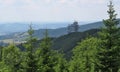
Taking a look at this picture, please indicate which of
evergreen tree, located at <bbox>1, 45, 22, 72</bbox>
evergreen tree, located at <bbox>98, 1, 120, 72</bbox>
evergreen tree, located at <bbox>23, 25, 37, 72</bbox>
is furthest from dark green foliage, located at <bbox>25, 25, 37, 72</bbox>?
evergreen tree, located at <bbox>1, 45, 22, 72</bbox>

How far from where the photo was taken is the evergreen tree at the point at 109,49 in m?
41.4

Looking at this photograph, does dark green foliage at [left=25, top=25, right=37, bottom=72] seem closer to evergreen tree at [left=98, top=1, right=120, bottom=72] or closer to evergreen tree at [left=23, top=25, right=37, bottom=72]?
evergreen tree at [left=23, top=25, right=37, bottom=72]

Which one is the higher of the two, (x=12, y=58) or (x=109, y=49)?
(x=109, y=49)

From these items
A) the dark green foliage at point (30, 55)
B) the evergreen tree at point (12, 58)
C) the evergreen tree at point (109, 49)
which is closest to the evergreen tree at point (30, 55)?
the dark green foliage at point (30, 55)

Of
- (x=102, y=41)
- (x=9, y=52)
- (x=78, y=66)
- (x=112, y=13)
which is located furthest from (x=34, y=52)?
(x=9, y=52)

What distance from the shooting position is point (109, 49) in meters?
41.4

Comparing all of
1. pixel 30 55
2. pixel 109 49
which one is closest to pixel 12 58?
pixel 30 55

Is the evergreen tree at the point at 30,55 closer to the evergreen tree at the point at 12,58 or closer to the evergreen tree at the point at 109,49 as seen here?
the evergreen tree at the point at 109,49

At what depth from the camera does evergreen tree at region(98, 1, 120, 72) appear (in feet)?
136

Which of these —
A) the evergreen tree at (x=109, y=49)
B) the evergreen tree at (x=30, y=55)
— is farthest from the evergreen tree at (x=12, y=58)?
Result: the evergreen tree at (x=109, y=49)

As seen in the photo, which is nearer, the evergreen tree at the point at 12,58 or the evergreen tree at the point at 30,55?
the evergreen tree at the point at 30,55

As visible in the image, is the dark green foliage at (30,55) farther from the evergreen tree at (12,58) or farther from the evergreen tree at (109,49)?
the evergreen tree at (12,58)

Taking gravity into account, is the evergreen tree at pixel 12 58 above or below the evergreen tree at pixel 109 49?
below

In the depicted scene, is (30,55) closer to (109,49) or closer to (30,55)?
(30,55)
